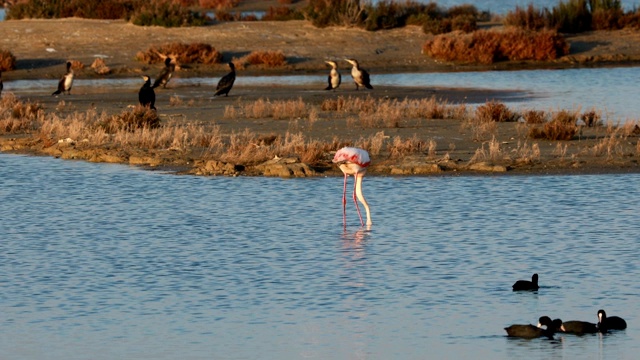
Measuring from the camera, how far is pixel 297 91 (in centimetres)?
3575

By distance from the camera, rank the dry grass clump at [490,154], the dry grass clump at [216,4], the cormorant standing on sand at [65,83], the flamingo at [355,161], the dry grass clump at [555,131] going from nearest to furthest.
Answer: the flamingo at [355,161] → the dry grass clump at [490,154] → the dry grass clump at [555,131] → the cormorant standing on sand at [65,83] → the dry grass clump at [216,4]

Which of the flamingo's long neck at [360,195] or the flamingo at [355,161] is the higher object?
the flamingo at [355,161]

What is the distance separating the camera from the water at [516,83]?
3269cm

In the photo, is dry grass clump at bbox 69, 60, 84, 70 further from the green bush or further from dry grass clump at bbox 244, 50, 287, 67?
the green bush

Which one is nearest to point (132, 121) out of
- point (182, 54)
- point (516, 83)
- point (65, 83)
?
point (65, 83)

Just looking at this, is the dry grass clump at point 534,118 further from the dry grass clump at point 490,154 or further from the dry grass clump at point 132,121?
the dry grass clump at point 132,121

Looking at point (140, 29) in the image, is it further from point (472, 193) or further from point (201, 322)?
point (201, 322)

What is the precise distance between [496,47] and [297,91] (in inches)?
479

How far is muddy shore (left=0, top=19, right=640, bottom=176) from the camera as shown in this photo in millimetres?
21375

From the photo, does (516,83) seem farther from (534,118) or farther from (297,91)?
(534,118)

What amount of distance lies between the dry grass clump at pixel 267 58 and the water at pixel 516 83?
1750 mm

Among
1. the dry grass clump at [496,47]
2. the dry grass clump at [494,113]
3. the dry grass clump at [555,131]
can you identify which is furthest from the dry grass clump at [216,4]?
the dry grass clump at [555,131]

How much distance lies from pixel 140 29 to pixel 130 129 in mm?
23029

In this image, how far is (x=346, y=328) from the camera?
36.9 ft
